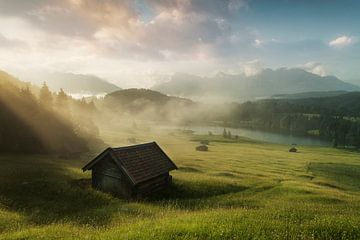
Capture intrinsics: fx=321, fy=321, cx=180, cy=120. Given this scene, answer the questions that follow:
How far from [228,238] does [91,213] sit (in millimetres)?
16609

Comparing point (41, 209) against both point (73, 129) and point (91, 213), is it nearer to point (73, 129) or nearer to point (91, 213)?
point (91, 213)

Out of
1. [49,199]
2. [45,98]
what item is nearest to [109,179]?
[49,199]

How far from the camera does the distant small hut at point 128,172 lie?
34.2 meters

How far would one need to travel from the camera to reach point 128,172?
33812 millimetres

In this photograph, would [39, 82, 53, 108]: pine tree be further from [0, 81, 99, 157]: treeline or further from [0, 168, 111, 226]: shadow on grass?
[0, 168, 111, 226]: shadow on grass

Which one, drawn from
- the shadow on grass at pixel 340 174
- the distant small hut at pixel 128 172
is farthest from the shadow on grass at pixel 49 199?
the shadow on grass at pixel 340 174

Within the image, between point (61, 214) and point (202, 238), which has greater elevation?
point (202, 238)

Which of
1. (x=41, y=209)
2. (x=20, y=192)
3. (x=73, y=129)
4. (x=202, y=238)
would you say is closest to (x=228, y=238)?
(x=202, y=238)

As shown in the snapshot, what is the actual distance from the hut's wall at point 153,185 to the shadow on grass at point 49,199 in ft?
11.6

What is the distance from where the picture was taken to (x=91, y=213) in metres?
25.4

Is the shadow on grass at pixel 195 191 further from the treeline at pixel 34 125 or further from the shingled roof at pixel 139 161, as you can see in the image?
the treeline at pixel 34 125

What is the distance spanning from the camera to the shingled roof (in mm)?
34406

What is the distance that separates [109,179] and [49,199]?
6.53 m

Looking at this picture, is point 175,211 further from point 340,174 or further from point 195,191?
point 340,174
